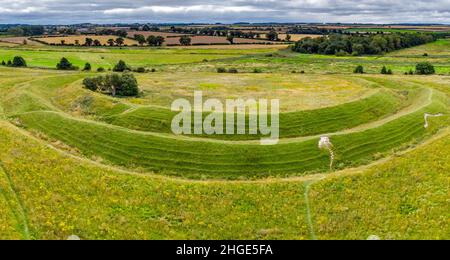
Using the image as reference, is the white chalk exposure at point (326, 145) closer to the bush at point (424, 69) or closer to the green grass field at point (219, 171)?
the green grass field at point (219, 171)

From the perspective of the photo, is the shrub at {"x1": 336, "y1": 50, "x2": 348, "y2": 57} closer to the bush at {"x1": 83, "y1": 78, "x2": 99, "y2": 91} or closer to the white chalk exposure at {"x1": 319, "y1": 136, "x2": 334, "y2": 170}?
the bush at {"x1": 83, "y1": 78, "x2": 99, "y2": 91}

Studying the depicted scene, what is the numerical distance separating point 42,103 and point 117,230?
43411 millimetres

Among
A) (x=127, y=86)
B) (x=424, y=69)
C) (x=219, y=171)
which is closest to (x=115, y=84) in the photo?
(x=127, y=86)

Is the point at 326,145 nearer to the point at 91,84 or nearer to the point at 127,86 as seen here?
the point at 127,86

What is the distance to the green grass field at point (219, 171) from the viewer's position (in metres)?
36.7

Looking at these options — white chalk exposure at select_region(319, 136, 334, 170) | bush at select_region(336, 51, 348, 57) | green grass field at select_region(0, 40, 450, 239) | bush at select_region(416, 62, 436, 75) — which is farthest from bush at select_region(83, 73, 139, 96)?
bush at select_region(336, 51, 348, 57)

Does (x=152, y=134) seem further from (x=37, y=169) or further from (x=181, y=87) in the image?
(x=181, y=87)

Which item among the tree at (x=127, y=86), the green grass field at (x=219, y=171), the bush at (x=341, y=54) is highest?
the bush at (x=341, y=54)

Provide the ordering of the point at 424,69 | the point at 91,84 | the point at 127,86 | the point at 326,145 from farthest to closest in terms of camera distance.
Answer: the point at 424,69, the point at 91,84, the point at 127,86, the point at 326,145

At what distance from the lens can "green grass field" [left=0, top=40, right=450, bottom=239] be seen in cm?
3672

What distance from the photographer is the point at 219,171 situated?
4869cm

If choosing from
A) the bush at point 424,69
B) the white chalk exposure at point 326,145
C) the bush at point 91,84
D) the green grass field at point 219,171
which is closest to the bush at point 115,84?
the bush at point 91,84
